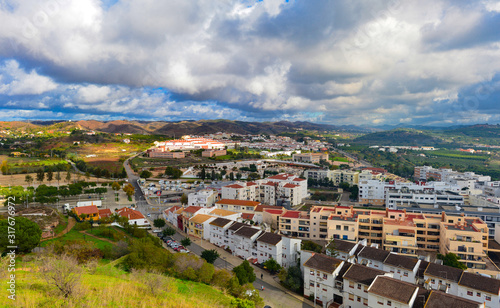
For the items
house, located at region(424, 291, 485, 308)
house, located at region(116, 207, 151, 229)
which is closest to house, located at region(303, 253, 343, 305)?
house, located at region(424, 291, 485, 308)

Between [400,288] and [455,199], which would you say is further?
[455,199]

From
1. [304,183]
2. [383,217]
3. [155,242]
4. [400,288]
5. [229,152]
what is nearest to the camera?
[400,288]

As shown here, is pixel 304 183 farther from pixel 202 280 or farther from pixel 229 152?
pixel 229 152

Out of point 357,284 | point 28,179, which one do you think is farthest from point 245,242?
point 28,179

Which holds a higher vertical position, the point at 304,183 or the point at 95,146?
the point at 95,146

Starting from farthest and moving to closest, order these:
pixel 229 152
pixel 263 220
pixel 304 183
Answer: pixel 229 152
pixel 304 183
pixel 263 220

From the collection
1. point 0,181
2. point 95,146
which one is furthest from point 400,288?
point 95,146

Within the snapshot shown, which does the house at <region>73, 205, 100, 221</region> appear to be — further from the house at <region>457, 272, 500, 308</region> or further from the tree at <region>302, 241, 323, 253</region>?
the house at <region>457, 272, 500, 308</region>

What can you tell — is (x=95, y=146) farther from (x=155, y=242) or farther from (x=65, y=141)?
(x=155, y=242)
